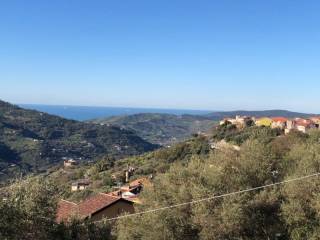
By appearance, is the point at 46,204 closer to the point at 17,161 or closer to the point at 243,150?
the point at 243,150

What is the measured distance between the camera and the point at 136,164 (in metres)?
101

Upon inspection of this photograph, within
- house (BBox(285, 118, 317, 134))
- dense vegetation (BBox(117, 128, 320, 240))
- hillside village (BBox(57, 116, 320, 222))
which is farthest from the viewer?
house (BBox(285, 118, 317, 134))

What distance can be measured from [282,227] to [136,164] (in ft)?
253

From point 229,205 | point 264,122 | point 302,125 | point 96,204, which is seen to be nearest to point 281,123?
point 302,125

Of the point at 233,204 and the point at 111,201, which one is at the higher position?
the point at 233,204

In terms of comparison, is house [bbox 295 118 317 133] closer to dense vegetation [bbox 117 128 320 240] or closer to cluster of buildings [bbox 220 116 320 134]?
cluster of buildings [bbox 220 116 320 134]

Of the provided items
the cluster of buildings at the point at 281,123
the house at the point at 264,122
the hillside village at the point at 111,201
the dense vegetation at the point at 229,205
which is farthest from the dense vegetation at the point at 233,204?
the house at the point at 264,122

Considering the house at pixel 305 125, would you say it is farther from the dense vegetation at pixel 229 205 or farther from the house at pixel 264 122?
the dense vegetation at pixel 229 205

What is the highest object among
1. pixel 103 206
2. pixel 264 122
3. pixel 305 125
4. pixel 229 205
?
pixel 229 205

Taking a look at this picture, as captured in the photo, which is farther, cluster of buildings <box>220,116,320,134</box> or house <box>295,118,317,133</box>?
house <box>295,118,317,133</box>

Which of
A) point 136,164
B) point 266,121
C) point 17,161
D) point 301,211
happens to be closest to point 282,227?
point 301,211

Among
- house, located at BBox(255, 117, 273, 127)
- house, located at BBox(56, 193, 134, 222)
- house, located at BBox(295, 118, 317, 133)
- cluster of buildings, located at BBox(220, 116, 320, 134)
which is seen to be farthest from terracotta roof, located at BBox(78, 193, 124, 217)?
house, located at BBox(255, 117, 273, 127)

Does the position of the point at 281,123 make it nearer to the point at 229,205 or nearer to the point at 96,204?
the point at 96,204

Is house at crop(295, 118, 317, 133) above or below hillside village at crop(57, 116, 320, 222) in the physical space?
above
